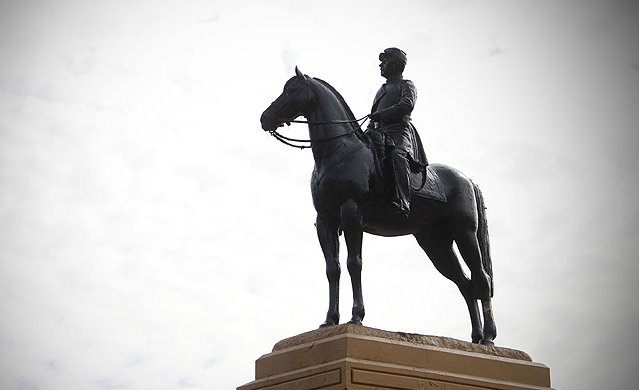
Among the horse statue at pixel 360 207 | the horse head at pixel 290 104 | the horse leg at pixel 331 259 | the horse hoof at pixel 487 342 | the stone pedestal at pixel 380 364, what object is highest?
the horse head at pixel 290 104

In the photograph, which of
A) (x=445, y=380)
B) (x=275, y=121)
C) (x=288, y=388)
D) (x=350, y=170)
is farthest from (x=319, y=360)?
(x=275, y=121)

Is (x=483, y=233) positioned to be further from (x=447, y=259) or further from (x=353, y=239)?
(x=353, y=239)

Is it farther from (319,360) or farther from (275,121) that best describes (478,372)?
(275,121)

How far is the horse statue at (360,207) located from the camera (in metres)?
10.6

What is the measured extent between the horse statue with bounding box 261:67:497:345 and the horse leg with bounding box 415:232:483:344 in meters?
0.01

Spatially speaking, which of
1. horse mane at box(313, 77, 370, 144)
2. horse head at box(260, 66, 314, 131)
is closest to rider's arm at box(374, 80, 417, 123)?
horse mane at box(313, 77, 370, 144)

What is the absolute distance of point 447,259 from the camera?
1207 cm

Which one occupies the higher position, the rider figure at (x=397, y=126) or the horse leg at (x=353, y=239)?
the rider figure at (x=397, y=126)

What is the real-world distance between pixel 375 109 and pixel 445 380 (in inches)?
135

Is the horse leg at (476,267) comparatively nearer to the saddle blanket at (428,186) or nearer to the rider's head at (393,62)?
the saddle blanket at (428,186)

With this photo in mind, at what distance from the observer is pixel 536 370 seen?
11398mm

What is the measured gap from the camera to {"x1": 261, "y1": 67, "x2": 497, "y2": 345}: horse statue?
10.6m

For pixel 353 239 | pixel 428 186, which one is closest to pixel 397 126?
pixel 428 186

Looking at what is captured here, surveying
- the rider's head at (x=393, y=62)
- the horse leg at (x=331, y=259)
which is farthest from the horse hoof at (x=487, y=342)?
the rider's head at (x=393, y=62)
